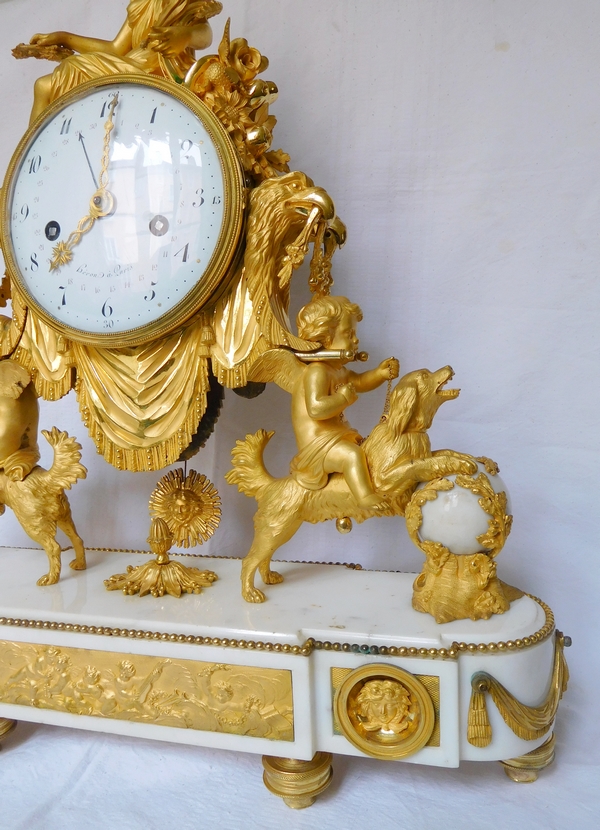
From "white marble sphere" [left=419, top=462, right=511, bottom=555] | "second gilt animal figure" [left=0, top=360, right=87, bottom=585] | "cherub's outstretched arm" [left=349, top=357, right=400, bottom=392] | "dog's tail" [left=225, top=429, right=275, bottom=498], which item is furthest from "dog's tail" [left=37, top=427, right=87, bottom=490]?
"white marble sphere" [left=419, top=462, right=511, bottom=555]

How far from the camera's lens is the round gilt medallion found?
33.9 inches

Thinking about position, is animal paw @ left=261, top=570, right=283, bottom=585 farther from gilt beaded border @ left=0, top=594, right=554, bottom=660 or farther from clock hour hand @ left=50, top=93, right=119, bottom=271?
clock hour hand @ left=50, top=93, right=119, bottom=271

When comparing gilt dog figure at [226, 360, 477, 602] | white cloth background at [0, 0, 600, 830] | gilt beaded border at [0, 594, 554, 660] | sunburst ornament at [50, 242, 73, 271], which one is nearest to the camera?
gilt beaded border at [0, 594, 554, 660]

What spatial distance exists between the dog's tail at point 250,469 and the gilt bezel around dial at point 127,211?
22 centimetres

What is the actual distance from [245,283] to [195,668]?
1.89ft

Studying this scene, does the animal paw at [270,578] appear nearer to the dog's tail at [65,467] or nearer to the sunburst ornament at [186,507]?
the sunburst ornament at [186,507]

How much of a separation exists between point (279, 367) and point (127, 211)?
34cm

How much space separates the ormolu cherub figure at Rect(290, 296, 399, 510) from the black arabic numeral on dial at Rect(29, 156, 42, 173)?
0.51m

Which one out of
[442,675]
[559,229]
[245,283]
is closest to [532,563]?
[442,675]

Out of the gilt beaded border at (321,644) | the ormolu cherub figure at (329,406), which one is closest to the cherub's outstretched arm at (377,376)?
the ormolu cherub figure at (329,406)

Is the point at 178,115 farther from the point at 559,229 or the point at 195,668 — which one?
the point at 195,668

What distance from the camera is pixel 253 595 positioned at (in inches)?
39.8

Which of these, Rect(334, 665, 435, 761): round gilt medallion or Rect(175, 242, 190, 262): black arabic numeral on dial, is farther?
Rect(175, 242, 190, 262): black arabic numeral on dial

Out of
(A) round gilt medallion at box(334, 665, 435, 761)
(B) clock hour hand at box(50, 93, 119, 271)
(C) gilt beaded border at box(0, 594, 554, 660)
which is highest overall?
(B) clock hour hand at box(50, 93, 119, 271)
